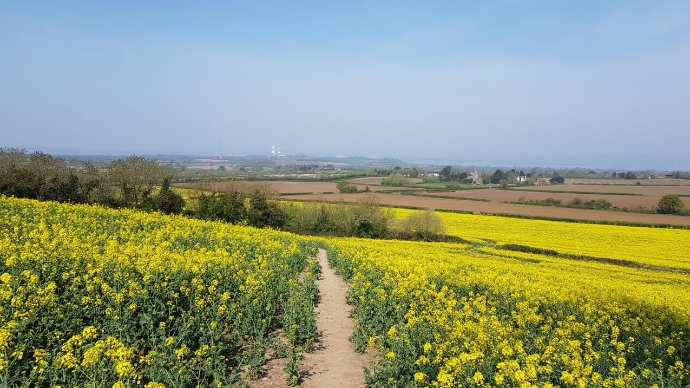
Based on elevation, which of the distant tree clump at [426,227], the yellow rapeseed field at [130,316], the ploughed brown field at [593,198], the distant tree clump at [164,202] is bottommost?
the distant tree clump at [426,227]

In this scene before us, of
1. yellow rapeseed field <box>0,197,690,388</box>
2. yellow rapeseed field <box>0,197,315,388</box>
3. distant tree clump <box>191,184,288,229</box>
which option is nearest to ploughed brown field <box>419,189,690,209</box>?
distant tree clump <box>191,184,288,229</box>

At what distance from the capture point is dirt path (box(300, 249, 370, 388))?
28.9ft

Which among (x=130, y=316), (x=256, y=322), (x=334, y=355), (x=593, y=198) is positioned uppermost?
(x=130, y=316)

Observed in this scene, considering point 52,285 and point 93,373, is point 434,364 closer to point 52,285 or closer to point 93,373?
point 93,373

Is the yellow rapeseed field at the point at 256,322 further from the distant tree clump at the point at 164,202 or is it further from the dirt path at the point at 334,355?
the distant tree clump at the point at 164,202

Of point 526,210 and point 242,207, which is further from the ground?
point 242,207

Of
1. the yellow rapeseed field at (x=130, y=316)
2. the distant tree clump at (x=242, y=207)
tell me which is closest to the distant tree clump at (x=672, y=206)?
the distant tree clump at (x=242, y=207)

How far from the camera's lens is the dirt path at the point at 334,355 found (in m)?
8.80

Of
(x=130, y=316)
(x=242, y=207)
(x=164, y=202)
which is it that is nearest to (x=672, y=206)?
(x=242, y=207)

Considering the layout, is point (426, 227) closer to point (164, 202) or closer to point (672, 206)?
point (164, 202)

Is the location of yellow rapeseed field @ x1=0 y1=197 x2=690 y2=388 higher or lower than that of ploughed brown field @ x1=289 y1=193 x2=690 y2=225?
higher

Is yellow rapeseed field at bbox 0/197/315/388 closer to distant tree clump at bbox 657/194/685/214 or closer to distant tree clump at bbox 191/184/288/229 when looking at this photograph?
→ distant tree clump at bbox 191/184/288/229

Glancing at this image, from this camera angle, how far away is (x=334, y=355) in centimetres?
1020

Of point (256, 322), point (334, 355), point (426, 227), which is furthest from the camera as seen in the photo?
point (426, 227)
